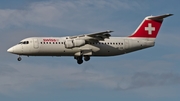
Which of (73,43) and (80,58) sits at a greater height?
(73,43)

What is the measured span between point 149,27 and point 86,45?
9.44 m

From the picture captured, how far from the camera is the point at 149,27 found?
6519cm

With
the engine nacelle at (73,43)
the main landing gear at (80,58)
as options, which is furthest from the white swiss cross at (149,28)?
the engine nacelle at (73,43)

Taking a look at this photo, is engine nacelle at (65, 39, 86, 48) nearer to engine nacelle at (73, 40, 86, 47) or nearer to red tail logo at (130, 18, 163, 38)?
engine nacelle at (73, 40, 86, 47)

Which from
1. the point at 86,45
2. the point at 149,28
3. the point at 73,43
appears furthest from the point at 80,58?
the point at 149,28

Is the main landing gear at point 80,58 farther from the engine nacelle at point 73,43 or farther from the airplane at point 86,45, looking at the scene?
the engine nacelle at point 73,43

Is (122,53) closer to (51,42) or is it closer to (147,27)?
(147,27)

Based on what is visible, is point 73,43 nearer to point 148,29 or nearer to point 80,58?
point 80,58

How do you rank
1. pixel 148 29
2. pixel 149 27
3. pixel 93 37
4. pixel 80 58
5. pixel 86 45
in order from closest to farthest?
pixel 93 37
pixel 86 45
pixel 80 58
pixel 148 29
pixel 149 27

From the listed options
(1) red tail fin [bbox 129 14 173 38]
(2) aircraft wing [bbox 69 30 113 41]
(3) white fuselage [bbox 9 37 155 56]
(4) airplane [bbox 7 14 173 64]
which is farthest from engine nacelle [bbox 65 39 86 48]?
(1) red tail fin [bbox 129 14 173 38]

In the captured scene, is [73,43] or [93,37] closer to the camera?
[73,43]

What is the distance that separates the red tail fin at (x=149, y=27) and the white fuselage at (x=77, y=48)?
1063 mm

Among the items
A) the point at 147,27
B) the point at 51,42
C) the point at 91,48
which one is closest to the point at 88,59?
the point at 91,48

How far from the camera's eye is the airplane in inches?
2359
